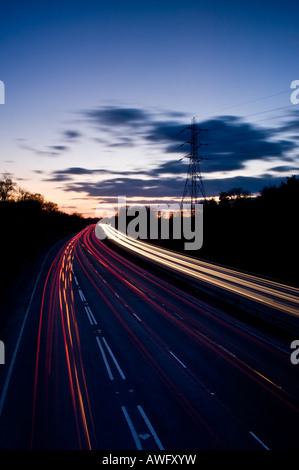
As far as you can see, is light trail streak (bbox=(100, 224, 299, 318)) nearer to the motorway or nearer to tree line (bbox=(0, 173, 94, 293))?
the motorway

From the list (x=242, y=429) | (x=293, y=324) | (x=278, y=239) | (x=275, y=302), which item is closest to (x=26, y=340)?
(x=242, y=429)

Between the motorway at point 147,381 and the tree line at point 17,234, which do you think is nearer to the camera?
the motorway at point 147,381

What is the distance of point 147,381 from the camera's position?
43.2ft

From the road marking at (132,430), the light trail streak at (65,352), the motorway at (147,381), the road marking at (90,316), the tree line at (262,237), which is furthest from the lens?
the tree line at (262,237)

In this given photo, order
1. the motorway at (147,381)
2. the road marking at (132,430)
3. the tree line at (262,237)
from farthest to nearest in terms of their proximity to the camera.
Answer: the tree line at (262,237)
the motorway at (147,381)
the road marking at (132,430)

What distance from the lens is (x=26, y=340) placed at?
57.1 ft

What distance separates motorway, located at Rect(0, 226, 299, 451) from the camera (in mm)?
9906

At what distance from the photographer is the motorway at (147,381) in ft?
32.5

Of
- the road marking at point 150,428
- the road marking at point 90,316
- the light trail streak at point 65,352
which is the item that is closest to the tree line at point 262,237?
the road marking at point 90,316

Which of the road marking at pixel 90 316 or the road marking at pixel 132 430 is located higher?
the road marking at pixel 90 316

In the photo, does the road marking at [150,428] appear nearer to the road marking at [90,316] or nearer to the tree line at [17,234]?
the road marking at [90,316]

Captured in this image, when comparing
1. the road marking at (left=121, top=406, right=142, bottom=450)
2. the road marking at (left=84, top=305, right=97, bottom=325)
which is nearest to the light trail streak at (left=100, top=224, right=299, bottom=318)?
the road marking at (left=84, top=305, right=97, bottom=325)

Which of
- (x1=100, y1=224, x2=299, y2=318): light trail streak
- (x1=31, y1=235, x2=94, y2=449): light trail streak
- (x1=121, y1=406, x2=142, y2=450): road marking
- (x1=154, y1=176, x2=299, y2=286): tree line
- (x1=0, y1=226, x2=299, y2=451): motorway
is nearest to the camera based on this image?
(x1=121, y1=406, x2=142, y2=450): road marking

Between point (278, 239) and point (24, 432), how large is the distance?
39432mm
